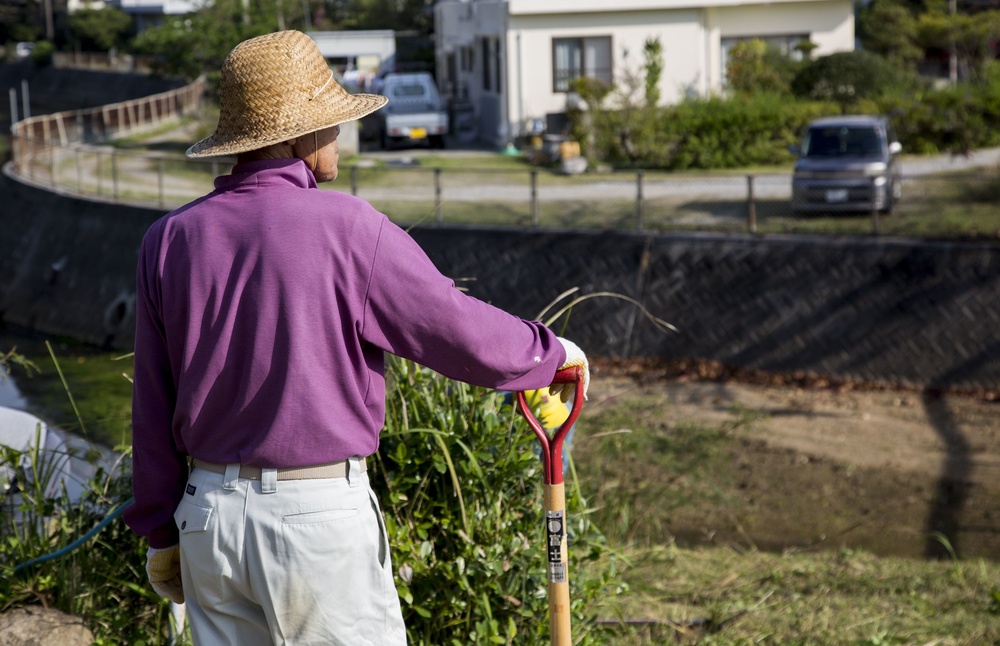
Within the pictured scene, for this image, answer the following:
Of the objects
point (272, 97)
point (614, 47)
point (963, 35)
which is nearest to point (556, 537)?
point (272, 97)

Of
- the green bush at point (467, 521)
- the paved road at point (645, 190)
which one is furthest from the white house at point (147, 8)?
the green bush at point (467, 521)

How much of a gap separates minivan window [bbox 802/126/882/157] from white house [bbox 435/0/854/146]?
8678 millimetres

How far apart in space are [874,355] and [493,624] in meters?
9.33

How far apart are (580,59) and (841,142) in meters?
10.9

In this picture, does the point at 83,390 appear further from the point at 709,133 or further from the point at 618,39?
the point at 618,39

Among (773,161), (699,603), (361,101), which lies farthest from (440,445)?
(773,161)

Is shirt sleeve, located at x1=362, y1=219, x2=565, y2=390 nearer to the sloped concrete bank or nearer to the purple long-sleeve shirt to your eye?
the purple long-sleeve shirt

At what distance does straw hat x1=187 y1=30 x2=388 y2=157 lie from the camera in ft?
8.43

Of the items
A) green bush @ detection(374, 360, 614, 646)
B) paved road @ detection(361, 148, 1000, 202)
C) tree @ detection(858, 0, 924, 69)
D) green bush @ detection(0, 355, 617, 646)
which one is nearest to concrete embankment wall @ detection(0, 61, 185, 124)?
tree @ detection(858, 0, 924, 69)

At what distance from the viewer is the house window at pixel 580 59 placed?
87.7 ft

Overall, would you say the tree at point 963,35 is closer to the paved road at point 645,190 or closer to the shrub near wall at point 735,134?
the shrub near wall at point 735,134

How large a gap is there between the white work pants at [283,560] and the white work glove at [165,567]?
151 mm

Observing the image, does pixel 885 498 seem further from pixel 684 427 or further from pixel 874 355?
pixel 874 355

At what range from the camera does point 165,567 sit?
9.05 feet
